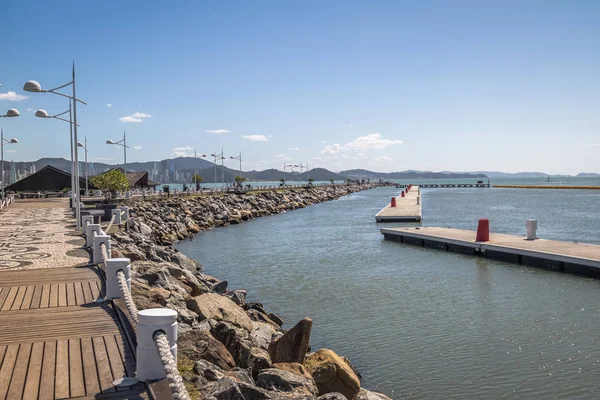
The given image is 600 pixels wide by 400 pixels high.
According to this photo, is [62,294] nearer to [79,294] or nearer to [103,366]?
[79,294]

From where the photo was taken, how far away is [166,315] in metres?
6.02

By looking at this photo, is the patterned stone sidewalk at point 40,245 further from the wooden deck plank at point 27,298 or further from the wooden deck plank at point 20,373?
the wooden deck plank at point 20,373

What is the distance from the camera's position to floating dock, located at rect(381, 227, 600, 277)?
21.6 metres

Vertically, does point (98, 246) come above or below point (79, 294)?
above

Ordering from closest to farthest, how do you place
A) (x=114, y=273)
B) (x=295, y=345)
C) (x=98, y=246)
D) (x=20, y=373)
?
(x=20, y=373) → (x=114, y=273) → (x=295, y=345) → (x=98, y=246)

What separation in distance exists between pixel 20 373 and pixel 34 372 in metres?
0.16

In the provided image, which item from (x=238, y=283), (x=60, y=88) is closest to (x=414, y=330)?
(x=238, y=283)

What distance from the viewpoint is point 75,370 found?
6.57 metres

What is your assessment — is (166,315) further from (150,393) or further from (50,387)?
(50,387)

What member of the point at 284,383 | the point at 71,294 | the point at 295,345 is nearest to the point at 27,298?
the point at 71,294

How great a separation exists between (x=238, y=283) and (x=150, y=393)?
1650 cm

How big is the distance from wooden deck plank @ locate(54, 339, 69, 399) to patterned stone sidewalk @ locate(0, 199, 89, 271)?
272 inches

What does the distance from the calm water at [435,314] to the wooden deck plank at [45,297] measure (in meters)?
6.65

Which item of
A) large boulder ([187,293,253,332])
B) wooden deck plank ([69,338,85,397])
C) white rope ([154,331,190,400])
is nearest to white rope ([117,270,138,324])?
wooden deck plank ([69,338,85,397])
